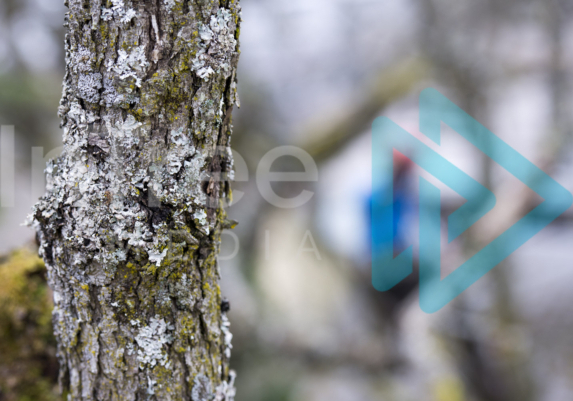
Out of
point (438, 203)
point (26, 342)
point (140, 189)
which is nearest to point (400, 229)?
point (438, 203)

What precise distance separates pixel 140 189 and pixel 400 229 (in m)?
2.82

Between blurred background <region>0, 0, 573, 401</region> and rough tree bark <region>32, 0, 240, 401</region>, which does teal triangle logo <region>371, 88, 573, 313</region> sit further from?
rough tree bark <region>32, 0, 240, 401</region>

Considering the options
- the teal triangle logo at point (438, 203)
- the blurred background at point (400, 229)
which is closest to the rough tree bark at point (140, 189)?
the blurred background at point (400, 229)

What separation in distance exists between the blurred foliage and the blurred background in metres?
1.34

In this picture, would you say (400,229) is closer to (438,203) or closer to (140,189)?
(438,203)

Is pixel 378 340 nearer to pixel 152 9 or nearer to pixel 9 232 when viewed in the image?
pixel 152 9

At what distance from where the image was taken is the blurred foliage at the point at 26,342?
3.14 feet

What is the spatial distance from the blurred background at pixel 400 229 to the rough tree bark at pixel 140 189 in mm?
1703

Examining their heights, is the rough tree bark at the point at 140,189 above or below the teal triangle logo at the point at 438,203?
below

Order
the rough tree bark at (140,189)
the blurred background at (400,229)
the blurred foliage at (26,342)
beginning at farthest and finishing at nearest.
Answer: the blurred background at (400,229) < the blurred foliage at (26,342) < the rough tree bark at (140,189)

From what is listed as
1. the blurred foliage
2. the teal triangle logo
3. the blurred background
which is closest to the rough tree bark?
the blurred foliage

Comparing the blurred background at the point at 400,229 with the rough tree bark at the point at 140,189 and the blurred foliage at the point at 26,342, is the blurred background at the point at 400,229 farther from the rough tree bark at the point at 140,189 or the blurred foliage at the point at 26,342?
the rough tree bark at the point at 140,189

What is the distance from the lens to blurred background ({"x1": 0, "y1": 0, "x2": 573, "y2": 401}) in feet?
7.71

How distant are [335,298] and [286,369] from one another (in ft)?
3.08
